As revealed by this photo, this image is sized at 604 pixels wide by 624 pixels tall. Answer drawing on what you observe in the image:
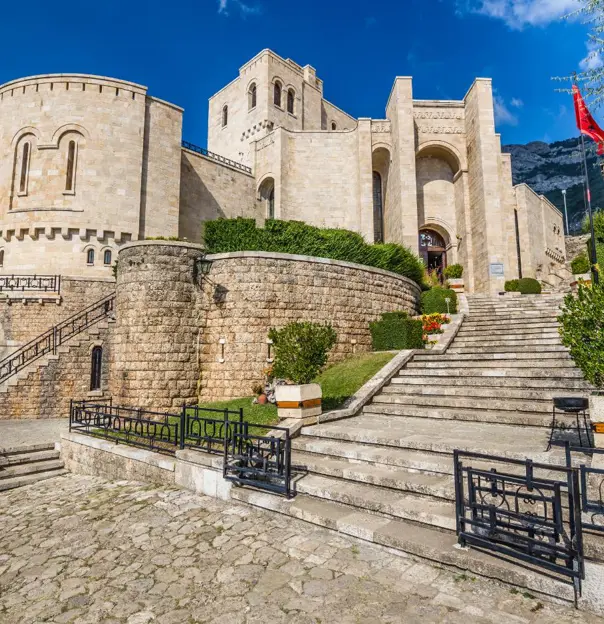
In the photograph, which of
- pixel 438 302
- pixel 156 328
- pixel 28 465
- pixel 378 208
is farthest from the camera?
pixel 378 208

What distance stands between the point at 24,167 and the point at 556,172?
105993mm

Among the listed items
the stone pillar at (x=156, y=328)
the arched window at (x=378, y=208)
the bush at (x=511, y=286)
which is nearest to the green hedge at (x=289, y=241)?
the stone pillar at (x=156, y=328)

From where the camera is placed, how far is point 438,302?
18.0 m

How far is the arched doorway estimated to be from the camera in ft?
94.9

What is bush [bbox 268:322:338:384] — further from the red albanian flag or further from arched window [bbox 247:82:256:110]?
arched window [bbox 247:82:256:110]

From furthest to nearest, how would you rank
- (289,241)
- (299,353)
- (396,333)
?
(289,241)
(396,333)
(299,353)

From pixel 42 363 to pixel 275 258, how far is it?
9.05m

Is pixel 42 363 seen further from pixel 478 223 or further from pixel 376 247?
pixel 478 223

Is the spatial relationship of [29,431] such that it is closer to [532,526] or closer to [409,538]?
[409,538]

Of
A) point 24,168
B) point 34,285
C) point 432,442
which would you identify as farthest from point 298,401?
point 24,168

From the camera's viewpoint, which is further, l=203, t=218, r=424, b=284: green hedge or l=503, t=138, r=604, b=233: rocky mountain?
l=503, t=138, r=604, b=233: rocky mountain

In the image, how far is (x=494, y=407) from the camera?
324 inches

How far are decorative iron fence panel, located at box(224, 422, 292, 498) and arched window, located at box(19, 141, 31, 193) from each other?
2170 cm

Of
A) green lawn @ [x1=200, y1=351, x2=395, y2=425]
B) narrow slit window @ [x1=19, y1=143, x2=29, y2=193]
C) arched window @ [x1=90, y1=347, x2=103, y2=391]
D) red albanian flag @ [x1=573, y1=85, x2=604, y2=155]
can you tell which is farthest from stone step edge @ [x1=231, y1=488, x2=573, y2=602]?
narrow slit window @ [x1=19, y1=143, x2=29, y2=193]
